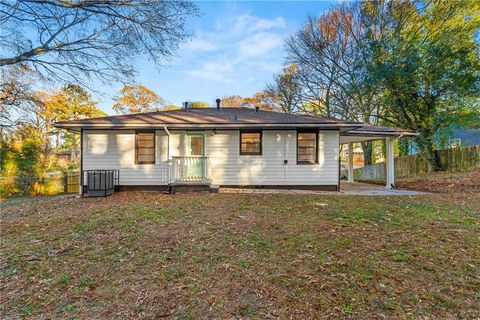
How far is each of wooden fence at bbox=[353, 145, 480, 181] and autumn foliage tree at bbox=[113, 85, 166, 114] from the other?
23.9m

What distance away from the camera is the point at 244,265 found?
3273mm

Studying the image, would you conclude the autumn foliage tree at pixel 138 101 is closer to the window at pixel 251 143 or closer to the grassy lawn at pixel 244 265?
the window at pixel 251 143

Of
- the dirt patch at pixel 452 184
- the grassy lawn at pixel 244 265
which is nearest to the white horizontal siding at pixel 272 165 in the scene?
the dirt patch at pixel 452 184

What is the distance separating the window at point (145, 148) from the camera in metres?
9.67

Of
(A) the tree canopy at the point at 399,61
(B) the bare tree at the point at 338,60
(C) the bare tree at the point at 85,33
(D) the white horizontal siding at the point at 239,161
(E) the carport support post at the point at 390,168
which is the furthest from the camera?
(B) the bare tree at the point at 338,60

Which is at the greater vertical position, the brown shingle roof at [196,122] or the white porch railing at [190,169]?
the brown shingle roof at [196,122]

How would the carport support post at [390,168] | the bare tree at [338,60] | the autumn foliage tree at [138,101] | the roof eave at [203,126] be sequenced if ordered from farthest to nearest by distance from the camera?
the autumn foliage tree at [138,101], the bare tree at [338,60], the carport support post at [390,168], the roof eave at [203,126]

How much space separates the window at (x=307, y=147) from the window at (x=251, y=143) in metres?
1.61

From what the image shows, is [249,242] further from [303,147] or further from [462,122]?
[462,122]

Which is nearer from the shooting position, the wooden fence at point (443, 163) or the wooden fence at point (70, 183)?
the wooden fence at point (443, 163)

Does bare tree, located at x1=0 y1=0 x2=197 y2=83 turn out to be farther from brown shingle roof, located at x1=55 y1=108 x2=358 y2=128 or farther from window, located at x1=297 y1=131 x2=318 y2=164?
window, located at x1=297 y1=131 x2=318 y2=164

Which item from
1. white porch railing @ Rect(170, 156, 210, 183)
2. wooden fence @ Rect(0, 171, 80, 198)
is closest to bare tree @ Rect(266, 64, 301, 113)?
white porch railing @ Rect(170, 156, 210, 183)

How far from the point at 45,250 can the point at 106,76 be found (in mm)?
6149

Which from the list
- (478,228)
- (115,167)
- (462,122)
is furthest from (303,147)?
(462,122)
